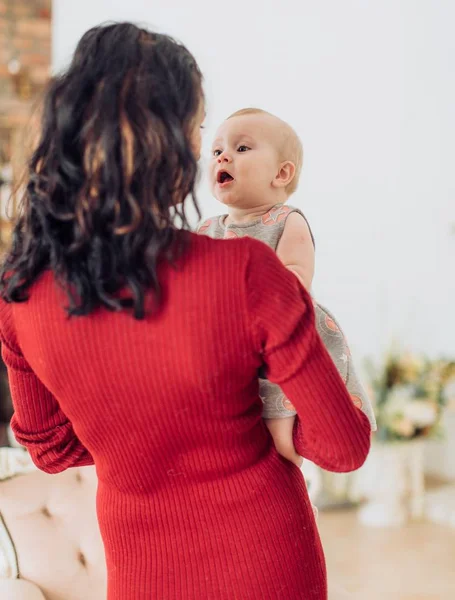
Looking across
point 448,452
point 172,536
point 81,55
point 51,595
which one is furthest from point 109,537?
point 448,452

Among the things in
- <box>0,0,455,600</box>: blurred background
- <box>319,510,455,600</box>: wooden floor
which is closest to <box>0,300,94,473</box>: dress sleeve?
<box>319,510,455,600</box>: wooden floor

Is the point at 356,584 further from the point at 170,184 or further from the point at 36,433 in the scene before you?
the point at 170,184

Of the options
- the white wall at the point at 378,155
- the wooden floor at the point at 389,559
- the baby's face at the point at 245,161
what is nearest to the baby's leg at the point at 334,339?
the baby's face at the point at 245,161

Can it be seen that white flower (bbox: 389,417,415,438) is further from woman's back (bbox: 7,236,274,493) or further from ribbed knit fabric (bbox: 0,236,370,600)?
woman's back (bbox: 7,236,274,493)

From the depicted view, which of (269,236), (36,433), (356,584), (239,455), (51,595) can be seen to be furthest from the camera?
(356,584)

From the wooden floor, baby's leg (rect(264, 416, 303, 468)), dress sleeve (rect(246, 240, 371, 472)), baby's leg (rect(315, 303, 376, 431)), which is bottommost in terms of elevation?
the wooden floor

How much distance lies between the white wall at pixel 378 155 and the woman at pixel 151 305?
11.2 ft

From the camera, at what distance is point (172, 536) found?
0.98 metres

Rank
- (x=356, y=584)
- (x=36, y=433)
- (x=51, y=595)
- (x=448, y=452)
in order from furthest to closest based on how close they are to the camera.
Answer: (x=448, y=452) < (x=356, y=584) < (x=51, y=595) < (x=36, y=433)

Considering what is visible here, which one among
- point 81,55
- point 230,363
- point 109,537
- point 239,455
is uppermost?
point 81,55

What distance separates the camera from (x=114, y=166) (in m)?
0.81

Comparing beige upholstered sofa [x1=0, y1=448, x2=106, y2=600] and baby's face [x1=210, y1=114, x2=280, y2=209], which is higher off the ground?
baby's face [x1=210, y1=114, x2=280, y2=209]

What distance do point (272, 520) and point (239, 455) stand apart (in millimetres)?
101

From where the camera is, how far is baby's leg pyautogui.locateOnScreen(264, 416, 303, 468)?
0.99 meters
